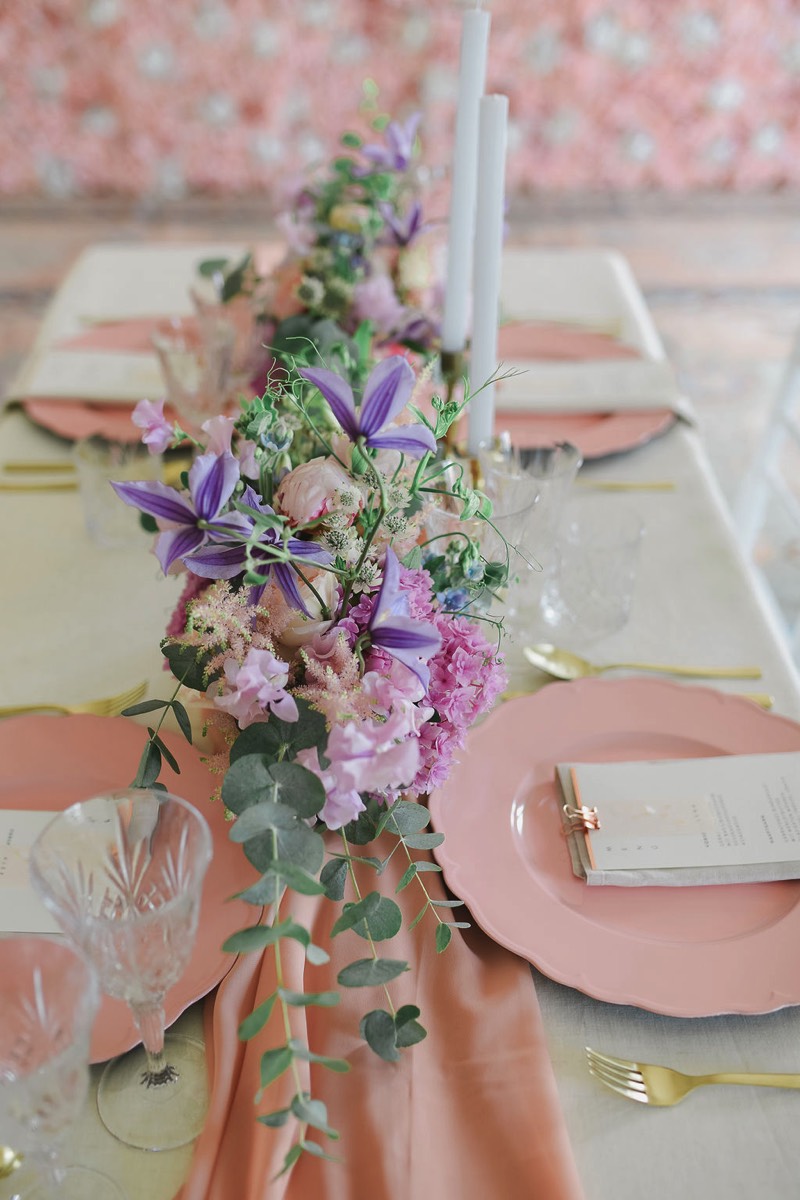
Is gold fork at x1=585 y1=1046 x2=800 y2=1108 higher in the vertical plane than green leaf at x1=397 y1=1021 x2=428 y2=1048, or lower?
lower

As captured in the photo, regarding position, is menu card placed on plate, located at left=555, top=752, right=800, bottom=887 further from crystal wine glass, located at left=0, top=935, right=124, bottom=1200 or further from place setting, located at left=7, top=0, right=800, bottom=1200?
crystal wine glass, located at left=0, top=935, right=124, bottom=1200

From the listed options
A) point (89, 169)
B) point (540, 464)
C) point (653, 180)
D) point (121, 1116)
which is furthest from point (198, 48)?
point (121, 1116)

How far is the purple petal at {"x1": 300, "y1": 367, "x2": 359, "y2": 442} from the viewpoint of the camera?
774mm

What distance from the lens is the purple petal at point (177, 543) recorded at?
0.77 m

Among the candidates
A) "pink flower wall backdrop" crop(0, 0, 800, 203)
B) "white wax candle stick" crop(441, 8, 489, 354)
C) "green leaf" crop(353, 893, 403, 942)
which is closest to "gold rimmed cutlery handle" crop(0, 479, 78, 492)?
"white wax candle stick" crop(441, 8, 489, 354)

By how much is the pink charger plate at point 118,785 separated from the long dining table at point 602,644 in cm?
3

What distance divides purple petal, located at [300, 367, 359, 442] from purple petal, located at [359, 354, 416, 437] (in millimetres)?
11

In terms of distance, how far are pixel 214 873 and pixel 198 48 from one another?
4158 mm

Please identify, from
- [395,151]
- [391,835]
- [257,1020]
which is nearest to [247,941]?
[257,1020]

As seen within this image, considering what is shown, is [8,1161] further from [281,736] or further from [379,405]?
[379,405]

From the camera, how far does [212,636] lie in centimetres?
79

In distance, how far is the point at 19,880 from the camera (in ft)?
2.83

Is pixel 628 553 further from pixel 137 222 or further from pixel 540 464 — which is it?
pixel 137 222

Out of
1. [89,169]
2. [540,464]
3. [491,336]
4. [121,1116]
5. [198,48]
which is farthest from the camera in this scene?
[89,169]
